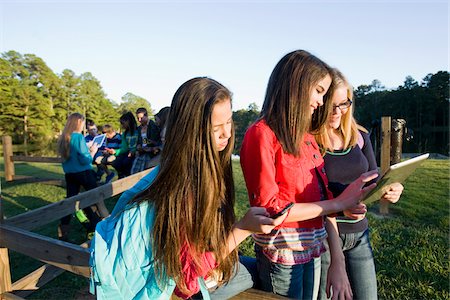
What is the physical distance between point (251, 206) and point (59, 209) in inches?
86.6

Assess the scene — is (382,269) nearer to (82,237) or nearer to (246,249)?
(246,249)

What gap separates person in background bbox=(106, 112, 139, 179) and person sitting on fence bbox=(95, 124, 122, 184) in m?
0.19

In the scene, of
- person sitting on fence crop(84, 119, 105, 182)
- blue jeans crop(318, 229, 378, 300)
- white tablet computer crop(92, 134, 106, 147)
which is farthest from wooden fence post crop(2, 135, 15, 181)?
blue jeans crop(318, 229, 378, 300)

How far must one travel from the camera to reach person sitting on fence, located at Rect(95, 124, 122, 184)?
7.07 metres

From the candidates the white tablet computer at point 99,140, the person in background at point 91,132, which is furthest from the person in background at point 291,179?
the person in background at point 91,132

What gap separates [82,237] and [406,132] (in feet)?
17.0

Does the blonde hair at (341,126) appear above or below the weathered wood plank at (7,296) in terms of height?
above

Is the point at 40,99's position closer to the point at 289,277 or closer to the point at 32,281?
the point at 32,281

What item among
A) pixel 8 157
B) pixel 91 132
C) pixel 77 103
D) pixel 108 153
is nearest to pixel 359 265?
pixel 108 153

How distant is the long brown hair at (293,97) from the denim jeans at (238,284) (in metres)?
0.68

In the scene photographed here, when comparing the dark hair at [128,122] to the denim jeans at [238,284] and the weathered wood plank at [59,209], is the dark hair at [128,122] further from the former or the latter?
the denim jeans at [238,284]

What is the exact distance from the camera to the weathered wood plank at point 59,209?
8.33 ft

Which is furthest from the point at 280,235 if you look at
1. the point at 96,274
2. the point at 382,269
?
the point at 382,269

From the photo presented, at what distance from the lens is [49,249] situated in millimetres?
2039
